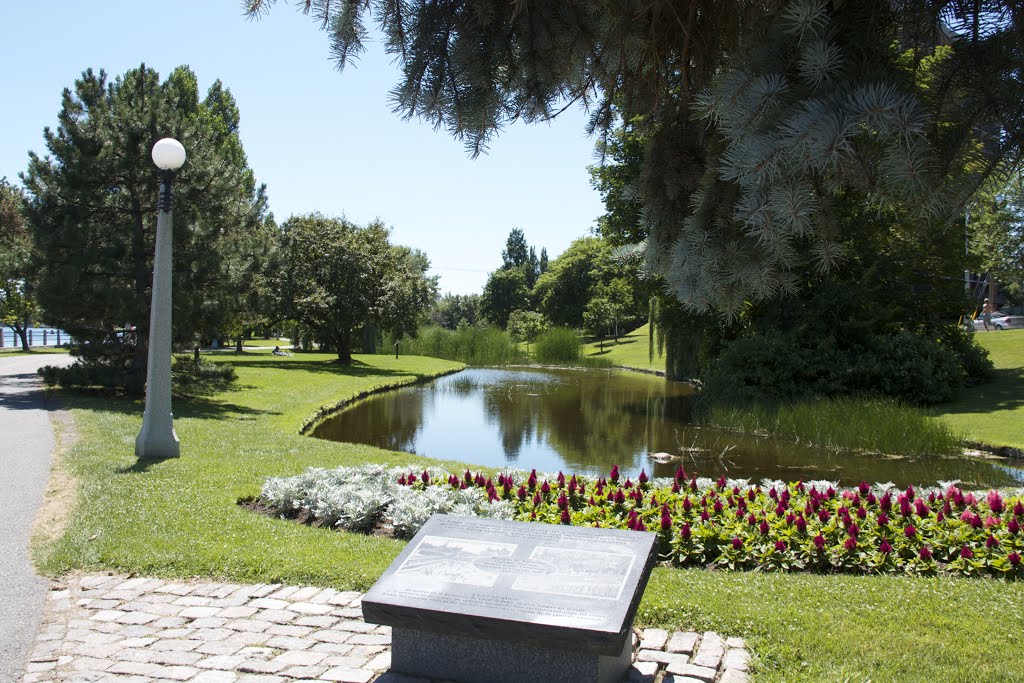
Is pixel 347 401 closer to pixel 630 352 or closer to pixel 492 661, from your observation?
pixel 492 661

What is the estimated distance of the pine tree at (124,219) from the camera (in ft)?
52.9

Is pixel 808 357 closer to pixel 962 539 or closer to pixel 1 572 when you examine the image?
pixel 962 539

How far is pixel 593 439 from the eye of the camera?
50.6ft

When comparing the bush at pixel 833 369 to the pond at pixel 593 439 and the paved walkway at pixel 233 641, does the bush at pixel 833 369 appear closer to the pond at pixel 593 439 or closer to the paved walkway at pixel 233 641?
the pond at pixel 593 439

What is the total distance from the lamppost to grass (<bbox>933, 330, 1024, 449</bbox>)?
12738 mm

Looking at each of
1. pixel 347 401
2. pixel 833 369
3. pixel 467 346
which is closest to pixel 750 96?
pixel 833 369

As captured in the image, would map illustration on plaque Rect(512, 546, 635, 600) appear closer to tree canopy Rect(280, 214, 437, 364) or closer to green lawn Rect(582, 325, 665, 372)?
tree canopy Rect(280, 214, 437, 364)

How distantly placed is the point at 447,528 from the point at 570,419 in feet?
45.7

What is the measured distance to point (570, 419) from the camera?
725 inches

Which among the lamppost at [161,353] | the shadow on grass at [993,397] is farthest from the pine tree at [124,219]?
the shadow on grass at [993,397]

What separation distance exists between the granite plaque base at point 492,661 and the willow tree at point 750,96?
1910mm

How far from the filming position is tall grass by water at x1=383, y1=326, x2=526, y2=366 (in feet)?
134

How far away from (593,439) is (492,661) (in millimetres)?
11674

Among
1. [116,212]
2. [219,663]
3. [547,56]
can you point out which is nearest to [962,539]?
[547,56]
